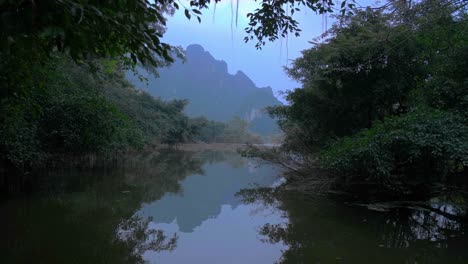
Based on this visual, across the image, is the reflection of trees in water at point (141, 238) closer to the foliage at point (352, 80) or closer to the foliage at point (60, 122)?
the foliage at point (60, 122)

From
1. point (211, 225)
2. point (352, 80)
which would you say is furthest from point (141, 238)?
point (352, 80)

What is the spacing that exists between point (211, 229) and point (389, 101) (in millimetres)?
5958

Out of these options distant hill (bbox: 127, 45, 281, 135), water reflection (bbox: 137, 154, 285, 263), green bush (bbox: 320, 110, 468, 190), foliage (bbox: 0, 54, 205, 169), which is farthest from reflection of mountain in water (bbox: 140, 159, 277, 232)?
distant hill (bbox: 127, 45, 281, 135)

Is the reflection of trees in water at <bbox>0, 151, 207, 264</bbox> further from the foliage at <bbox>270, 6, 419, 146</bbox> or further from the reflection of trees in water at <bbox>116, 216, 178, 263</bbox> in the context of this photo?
the foliage at <bbox>270, 6, 419, 146</bbox>

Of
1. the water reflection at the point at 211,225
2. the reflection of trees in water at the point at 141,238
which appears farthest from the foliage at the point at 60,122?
the reflection of trees in water at the point at 141,238

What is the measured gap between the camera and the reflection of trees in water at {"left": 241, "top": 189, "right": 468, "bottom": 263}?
16.0ft

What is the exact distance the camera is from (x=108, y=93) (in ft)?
47.4

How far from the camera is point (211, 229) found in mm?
6457

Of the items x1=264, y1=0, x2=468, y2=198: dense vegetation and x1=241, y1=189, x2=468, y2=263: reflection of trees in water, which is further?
x1=264, y1=0, x2=468, y2=198: dense vegetation

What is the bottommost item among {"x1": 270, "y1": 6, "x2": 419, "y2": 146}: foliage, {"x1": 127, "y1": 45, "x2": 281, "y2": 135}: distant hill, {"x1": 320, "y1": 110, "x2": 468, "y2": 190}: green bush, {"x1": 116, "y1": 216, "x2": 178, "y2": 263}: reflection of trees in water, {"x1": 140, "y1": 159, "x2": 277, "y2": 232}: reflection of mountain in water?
{"x1": 116, "y1": 216, "x2": 178, "y2": 263}: reflection of trees in water

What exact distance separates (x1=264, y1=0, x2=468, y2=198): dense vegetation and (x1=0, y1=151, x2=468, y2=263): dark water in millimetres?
1002

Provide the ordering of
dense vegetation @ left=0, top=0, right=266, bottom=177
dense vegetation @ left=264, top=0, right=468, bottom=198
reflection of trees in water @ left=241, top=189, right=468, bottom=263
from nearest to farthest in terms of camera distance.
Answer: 1. dense vegetation @ left=0, top=0, right=266, bottom=177
2. reflection of trees in water @ left=241, top=189, right=468, bottom=263
3. dense vegetation @ left=264, top=0, right=468, bottom=198

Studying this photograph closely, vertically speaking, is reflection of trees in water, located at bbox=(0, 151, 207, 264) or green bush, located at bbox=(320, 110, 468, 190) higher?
green bush, located at bbox=(320, 110, 468, 190)

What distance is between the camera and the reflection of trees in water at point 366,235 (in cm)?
488
